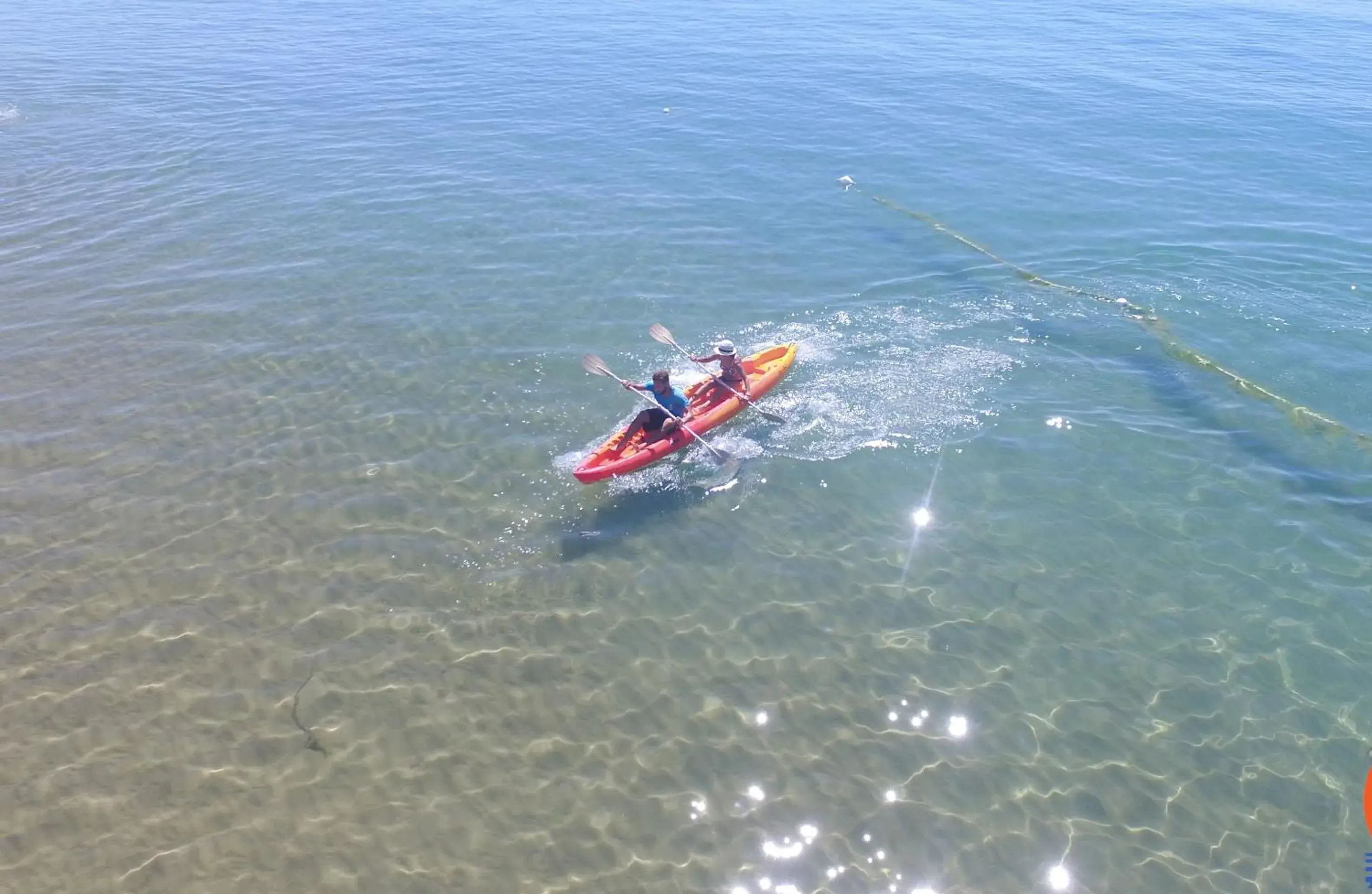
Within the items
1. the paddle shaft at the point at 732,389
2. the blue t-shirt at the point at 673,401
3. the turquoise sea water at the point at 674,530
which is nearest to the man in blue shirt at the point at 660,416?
the blue t-shirt at the point at 673,401

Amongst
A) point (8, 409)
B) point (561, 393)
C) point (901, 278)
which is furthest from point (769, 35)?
point (8, 409)

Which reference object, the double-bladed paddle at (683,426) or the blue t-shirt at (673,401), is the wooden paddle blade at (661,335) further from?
the blue t-shirt at (673,401)

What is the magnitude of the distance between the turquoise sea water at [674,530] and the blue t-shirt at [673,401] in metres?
1.21

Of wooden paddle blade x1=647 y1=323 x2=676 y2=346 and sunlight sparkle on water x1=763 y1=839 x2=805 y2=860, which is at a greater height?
wooden paddle blade x1=647 y1=323 x2=676 y2=346

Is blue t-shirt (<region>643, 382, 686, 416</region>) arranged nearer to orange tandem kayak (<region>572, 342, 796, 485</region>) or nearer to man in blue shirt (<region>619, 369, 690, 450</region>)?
man in blue shirt (<region>619, 369, 690, 450</region>)

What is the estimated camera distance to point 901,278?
25531mm

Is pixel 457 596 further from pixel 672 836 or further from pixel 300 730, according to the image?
pixel 672 836

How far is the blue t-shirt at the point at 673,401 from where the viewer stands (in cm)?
1788

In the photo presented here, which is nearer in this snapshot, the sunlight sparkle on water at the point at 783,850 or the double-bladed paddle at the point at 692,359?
the sunlight sparkle on water at the point at 783,850

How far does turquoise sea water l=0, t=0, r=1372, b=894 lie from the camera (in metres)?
11.8

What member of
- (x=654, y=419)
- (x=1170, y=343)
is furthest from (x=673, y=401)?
(x=1170, y=343)

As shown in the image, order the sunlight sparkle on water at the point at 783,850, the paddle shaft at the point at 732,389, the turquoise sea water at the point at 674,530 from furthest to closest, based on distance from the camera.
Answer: the paddle shaft at the point at 732,389 < the turquoise sea water at the point at 674,530 < the sunlight sparkle on water at the point at 783,850

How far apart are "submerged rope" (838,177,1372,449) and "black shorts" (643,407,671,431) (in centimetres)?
1305

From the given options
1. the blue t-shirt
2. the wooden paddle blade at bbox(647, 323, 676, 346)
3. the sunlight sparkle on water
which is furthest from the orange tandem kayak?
the sunlight sparkle on water
